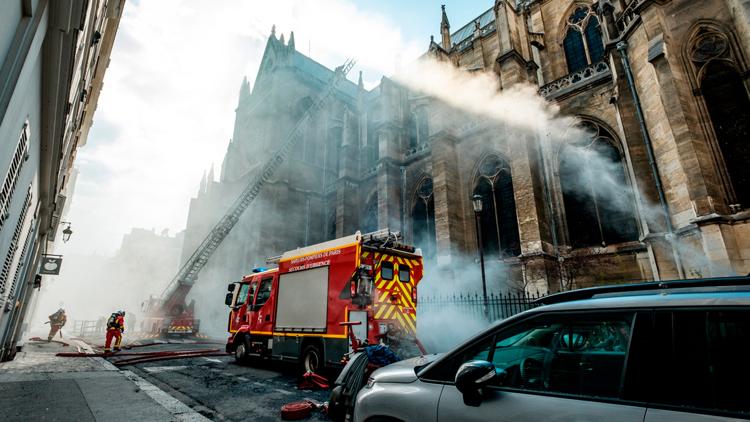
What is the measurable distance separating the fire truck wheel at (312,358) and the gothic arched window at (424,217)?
11671mm

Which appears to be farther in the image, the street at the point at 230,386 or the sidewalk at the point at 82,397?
the street at the point at 230,386

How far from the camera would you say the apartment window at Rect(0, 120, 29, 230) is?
3895 millimetres

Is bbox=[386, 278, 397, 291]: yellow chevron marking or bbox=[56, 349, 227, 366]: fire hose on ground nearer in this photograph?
bbox=[386, 278, 397, 291]: yellow chevron marking

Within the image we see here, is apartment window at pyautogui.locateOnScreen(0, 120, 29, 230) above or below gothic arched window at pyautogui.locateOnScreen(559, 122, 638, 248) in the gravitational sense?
below

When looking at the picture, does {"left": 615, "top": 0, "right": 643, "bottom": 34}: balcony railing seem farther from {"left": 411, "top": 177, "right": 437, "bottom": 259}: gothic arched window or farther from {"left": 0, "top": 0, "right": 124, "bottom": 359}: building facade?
{"left": 0, "top": 0, "right": 124, "bottom": 359}: building facade

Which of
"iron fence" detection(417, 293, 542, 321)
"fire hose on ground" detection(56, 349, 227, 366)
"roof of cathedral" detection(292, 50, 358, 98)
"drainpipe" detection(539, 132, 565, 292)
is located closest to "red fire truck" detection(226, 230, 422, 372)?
"fire hose on ground" detection(56, 349, 227, 366)

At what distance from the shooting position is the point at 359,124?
1035 inches

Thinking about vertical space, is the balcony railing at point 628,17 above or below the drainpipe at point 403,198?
above

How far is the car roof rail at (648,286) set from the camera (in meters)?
1.54

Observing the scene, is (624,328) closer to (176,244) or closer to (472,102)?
(472,102)

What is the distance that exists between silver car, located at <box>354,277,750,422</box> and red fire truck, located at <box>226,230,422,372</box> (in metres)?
4.39

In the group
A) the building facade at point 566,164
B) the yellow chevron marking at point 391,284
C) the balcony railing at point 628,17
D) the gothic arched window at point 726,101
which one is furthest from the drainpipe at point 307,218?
the gothic arched window at point 726,101

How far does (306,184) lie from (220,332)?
11913 mm

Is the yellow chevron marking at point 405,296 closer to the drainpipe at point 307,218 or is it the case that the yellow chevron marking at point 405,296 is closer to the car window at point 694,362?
the car window at point 694,362
